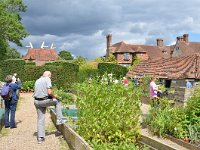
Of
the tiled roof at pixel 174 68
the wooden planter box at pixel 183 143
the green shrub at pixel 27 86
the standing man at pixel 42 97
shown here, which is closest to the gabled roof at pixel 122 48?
the tiled roof at pixel 174 68

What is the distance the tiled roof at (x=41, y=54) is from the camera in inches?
3041

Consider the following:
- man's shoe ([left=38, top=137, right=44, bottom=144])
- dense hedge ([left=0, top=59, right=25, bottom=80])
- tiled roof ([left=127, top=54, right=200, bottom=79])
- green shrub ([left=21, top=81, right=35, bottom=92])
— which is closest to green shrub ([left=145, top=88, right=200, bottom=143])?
man's shoe ([left=38, top=137, right=44, bottom=144])

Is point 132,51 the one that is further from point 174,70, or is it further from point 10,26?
point 174,70

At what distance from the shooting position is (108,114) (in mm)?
10383

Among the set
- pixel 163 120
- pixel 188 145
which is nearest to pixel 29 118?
pixel 163 120

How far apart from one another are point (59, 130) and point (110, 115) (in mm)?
2943

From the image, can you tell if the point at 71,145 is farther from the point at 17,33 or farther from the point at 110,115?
the point at 17,33

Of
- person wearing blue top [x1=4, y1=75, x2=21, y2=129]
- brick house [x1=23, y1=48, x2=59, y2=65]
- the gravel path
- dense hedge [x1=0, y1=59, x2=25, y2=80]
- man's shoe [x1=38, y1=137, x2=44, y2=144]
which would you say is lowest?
the gravel path

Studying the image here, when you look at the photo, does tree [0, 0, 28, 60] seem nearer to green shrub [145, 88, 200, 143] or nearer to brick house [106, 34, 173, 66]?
brick house [106, 34, 173, 66]

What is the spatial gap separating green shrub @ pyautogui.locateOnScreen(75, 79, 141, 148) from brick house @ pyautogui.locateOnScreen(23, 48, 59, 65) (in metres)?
66.4

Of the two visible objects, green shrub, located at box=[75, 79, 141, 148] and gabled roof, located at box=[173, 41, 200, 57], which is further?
gabled roof, located at box=[173, 41, 200, 57]

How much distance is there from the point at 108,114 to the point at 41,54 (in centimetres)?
6883

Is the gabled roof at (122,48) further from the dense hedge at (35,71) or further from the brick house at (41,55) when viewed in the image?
the dense hedge at (35,71)

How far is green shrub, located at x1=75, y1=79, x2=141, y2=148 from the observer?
10.3 metres
